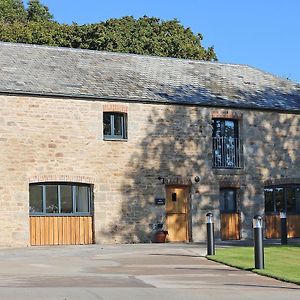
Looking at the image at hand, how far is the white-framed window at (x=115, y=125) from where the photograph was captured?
25.5 m

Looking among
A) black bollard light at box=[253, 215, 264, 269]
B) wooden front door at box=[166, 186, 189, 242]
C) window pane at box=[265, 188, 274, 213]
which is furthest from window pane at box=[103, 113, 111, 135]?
black bollard light at box=[253, 215, 264, 269]

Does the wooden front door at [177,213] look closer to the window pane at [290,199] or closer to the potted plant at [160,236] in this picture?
the potted plant at [160,236]

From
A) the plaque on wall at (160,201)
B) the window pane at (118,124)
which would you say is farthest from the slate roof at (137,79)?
the plaque on wall at (160,201)

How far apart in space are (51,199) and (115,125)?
3736 mm

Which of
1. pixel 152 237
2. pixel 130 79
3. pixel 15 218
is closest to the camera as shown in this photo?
pixel 15 218

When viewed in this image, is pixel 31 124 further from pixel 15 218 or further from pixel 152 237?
pixel 152 237

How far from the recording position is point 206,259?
17266 mm

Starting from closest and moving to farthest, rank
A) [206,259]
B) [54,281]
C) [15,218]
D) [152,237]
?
[54,281], [206,259], [15,218], [152,237]

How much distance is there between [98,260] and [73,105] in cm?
875

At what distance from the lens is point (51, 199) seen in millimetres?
24594

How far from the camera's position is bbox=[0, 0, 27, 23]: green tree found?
5603 cm

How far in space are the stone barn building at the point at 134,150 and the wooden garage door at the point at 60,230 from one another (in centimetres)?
4

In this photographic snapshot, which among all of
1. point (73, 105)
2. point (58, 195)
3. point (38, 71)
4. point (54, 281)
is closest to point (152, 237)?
point (58, 195)

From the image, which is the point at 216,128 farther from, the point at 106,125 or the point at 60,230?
the point at 60,230
